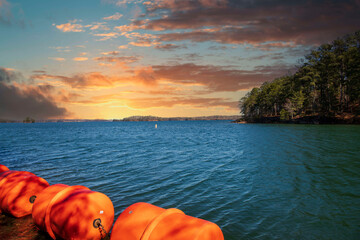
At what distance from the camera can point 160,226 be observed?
4.59 metres

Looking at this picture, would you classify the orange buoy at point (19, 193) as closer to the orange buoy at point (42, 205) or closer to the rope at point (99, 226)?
the orange buoy at point (42, 205)

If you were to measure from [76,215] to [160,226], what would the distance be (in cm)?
255

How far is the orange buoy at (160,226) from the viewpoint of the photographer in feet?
14.1

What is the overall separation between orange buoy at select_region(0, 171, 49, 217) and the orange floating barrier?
1856mm

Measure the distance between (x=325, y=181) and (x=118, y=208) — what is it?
480 inches

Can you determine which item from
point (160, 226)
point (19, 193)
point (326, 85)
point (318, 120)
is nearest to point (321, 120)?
point (318, 120)

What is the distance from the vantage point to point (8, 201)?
25.1ft

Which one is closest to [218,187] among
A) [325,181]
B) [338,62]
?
[325,181]

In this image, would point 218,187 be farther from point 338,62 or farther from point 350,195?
point 338,62

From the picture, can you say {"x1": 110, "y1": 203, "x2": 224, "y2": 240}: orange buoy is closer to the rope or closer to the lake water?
the rope

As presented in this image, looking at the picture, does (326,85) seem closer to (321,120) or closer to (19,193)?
(321,120)

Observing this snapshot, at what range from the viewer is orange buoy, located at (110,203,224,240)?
4.30 meters

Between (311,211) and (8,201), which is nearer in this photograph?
(8,201)

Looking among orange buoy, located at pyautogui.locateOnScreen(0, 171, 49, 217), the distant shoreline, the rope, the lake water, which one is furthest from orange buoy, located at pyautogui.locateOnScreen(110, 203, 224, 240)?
the distant shoreline
